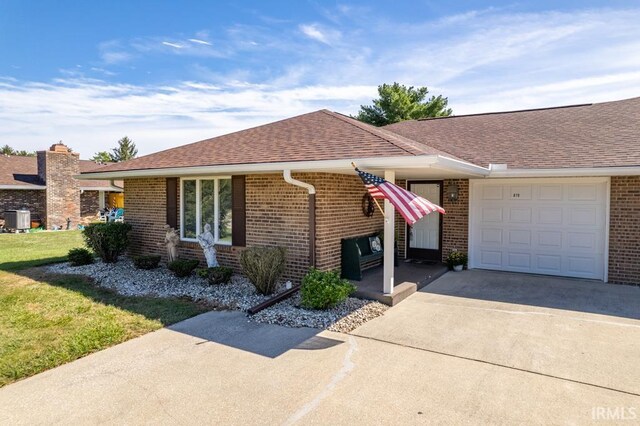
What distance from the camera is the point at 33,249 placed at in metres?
13.3

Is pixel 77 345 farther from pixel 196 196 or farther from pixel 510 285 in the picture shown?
pixel 510 285

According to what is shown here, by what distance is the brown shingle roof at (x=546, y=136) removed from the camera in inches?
316

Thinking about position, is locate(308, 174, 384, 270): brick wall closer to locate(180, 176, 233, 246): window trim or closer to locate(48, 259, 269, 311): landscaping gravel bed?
locate(48, 259, 269, 311): landscaping gravel bed

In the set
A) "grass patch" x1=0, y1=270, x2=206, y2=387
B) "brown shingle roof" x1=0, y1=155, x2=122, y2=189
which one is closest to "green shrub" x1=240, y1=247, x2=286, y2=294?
"grass patch" x1=0, y1=270, x2=206, y2=387

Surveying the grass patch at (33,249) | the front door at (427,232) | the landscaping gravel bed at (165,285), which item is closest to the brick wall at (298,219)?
the landscaping gravel bed at (165,285)

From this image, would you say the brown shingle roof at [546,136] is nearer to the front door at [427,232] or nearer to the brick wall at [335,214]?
the front door at [427,232]

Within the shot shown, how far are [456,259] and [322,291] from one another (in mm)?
4839

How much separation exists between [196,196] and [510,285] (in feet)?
23.9

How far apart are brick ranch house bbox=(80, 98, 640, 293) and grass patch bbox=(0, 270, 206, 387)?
2402 millimetres

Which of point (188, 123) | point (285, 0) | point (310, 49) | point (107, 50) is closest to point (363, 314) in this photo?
point (285, 0)

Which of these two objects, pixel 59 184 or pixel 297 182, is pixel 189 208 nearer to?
pixel 297 182

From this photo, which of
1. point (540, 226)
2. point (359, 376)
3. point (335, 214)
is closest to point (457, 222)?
point (540, 226)

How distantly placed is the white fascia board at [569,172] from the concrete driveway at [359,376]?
2.78 metres

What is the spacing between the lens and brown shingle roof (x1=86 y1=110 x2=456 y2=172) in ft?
21.7
